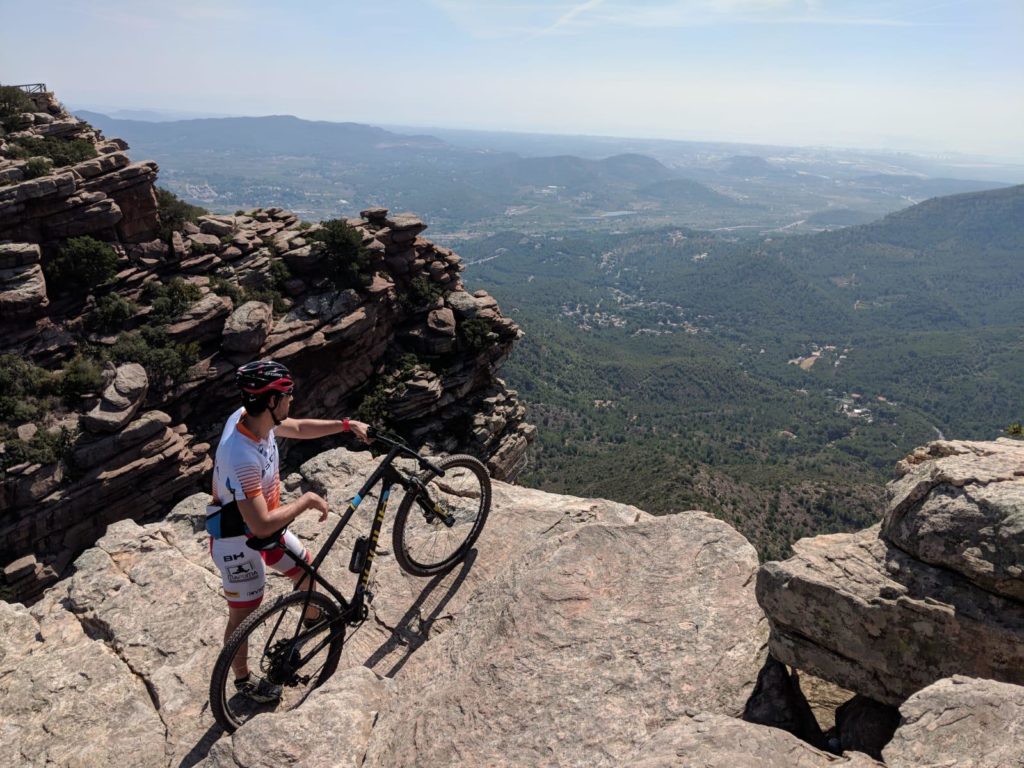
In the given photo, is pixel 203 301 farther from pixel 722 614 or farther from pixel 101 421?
pixel 722 614

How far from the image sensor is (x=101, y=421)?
81.7ft

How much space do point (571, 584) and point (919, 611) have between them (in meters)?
3.60

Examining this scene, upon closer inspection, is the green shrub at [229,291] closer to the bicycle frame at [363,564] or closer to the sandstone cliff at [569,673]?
the sandstone cliff at [569,673]

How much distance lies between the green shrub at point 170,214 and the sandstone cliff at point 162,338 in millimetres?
206

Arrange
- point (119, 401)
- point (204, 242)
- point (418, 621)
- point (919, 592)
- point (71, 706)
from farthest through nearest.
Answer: point (204, 242) < point (119, 401) < point (418, 621) < point (71, 706) < point (919, 592)

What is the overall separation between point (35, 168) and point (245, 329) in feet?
41.6

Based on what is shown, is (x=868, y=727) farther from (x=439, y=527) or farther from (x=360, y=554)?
(x=439, y=527)

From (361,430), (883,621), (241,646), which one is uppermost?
(361,430)

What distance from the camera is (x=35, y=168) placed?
1119 inches

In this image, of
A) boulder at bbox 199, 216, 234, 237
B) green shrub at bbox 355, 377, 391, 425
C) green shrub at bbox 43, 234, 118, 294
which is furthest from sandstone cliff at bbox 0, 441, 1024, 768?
boulder at bbox 199, 216, 234, 237

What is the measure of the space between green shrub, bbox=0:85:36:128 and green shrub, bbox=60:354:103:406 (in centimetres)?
1704

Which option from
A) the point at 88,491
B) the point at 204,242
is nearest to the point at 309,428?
the point at 88,491

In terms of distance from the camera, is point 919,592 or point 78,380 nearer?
point 919,592

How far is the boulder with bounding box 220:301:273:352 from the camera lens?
29953 mm
